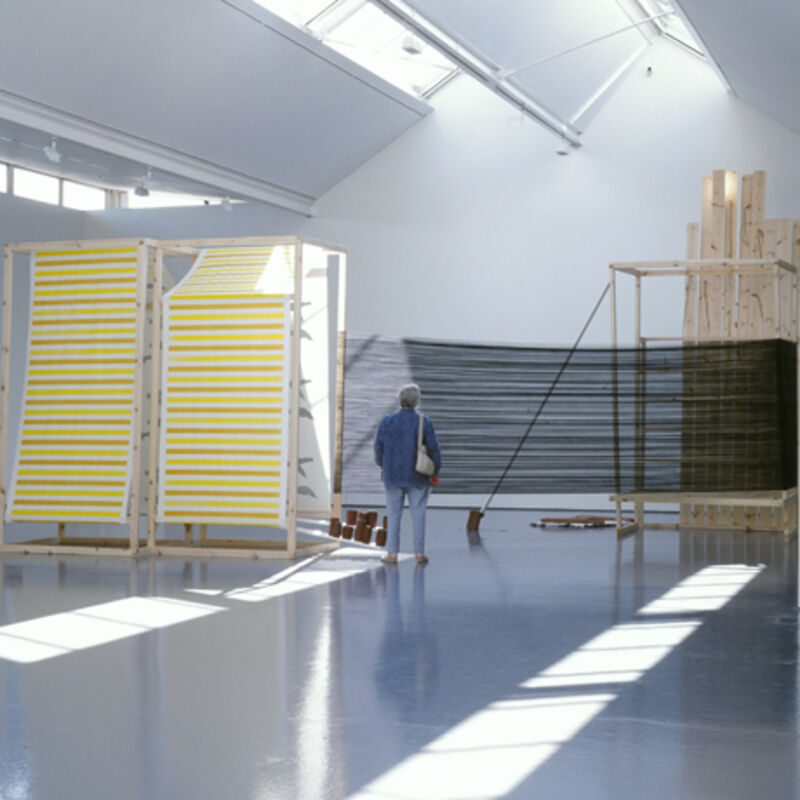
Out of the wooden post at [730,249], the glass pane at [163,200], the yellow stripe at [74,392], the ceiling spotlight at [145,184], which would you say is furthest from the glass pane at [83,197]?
the wooden post at [730,249]

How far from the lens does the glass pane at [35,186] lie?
52.6 feet

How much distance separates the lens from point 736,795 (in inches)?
150

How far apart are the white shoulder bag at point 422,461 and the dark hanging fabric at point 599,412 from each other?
196 cm

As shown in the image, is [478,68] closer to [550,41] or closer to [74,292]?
[550,41]

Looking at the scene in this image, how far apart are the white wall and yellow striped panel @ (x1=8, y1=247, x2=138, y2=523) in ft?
20.9

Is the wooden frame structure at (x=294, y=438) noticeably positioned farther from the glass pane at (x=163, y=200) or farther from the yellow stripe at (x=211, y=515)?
the glass pane at (x=163, y=200)

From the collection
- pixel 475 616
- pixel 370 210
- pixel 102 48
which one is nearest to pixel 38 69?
pixel 102 48

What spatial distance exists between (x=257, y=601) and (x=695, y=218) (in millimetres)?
8856

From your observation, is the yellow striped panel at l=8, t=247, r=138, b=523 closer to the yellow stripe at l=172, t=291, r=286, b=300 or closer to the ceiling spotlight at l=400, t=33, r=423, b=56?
the yellow stripe at l=172, t=291, r=286, b=300

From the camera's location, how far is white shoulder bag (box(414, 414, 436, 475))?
9.16m

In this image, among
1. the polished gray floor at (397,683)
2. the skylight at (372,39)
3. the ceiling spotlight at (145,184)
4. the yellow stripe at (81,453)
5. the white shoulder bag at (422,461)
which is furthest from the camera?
the ceiling spotlight at (145,184)

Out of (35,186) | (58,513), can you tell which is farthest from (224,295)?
(35,186)

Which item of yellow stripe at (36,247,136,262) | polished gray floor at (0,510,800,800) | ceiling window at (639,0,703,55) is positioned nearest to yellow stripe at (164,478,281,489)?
polished gray floor at (0,510,800,800)

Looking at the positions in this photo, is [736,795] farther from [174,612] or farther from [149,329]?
[149,329]
